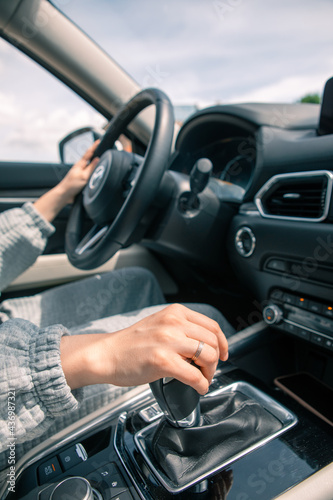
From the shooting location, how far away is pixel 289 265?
927mm

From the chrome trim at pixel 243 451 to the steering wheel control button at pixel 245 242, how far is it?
1.30ft

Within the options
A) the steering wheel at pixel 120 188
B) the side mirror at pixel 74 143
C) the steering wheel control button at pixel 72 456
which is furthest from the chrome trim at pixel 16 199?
the steering wheel control button at pixel 72 456

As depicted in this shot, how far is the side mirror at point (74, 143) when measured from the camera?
65.9 inches

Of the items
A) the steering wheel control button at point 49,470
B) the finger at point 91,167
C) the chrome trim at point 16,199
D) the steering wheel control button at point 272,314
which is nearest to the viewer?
the steering wheel control button at point 49,470

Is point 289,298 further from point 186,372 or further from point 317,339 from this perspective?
point 186,372

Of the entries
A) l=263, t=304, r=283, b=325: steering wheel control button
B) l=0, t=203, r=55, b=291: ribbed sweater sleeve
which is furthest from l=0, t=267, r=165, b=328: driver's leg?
l=263, t=304, r=283, b=325: steering wheel control button

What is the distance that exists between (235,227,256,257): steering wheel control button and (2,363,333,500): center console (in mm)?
419

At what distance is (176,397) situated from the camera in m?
0.56

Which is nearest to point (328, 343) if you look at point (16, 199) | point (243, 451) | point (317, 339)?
point (317, 339)

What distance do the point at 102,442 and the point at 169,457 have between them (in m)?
0.15

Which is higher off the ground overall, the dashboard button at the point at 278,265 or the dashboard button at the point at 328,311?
the dashboard button at the point at 278,265

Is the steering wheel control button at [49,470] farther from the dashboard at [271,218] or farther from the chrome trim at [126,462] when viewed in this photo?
the dashboard at [271,218]

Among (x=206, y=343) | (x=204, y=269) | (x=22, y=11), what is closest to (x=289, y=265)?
(x=204, y=269)

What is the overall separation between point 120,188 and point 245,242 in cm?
40
